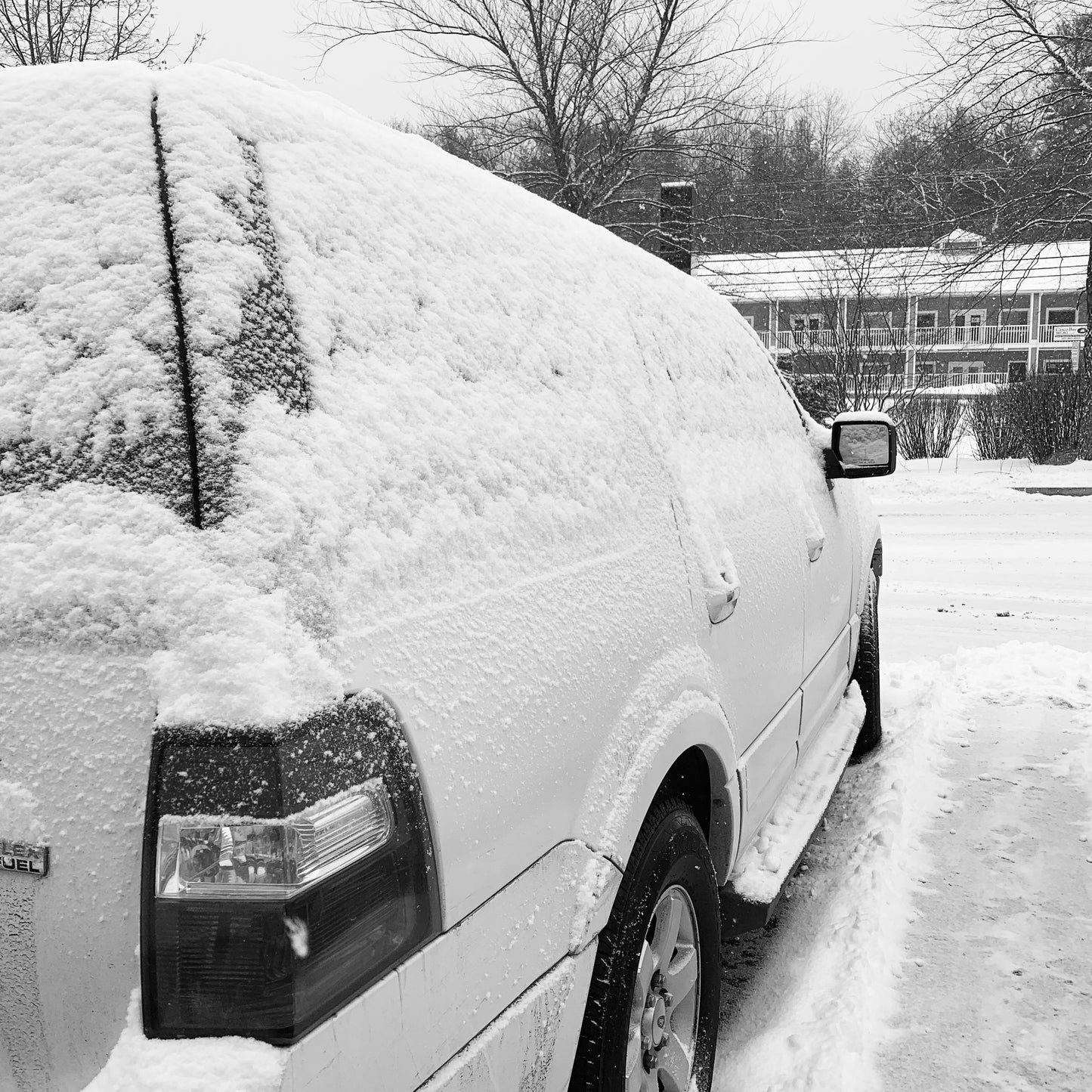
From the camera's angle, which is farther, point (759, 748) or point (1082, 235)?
point (1082, 235)

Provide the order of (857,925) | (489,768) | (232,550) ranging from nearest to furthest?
(232,550) < (489,768) < (857,925)

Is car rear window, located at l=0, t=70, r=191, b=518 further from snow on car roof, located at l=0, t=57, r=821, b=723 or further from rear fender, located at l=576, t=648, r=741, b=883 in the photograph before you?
rear fender, located at l=576, t=648, r=741, b=883

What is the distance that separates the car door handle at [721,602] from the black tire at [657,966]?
41cm

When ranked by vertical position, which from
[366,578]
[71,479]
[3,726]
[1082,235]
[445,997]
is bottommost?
[445,997]

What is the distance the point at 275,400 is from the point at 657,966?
138cm

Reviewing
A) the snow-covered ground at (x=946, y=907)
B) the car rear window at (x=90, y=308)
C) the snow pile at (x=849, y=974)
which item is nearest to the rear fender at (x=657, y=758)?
the snow pile at (x=849, y=974)

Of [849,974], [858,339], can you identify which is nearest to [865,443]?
[849,974]

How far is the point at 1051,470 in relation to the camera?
1584 cm

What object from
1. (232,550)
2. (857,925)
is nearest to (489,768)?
(232,550)

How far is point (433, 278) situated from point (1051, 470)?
53.8 feet

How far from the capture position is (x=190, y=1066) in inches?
41.8

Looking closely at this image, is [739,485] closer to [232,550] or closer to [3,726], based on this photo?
[232,550]

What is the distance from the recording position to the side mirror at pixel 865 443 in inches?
Answer: 143

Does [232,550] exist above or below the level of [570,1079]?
above
